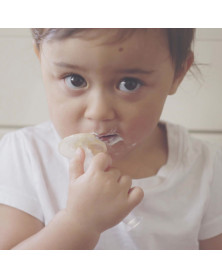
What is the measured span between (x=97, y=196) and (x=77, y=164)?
0.13 feet

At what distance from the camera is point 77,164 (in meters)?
0.35

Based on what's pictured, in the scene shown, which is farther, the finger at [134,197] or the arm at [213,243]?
the arm at [213,243]

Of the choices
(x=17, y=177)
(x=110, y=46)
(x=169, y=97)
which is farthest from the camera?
(x=169, y=97)

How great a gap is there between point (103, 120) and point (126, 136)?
0.16 ft

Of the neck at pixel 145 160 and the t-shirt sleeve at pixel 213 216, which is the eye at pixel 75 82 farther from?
the t-shirt sleeve at pixel 213 216

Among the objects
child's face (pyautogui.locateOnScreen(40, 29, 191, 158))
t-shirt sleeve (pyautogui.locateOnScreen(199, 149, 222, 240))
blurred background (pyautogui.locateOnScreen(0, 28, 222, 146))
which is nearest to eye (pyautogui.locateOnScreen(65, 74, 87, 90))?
child's face (pyautogui.locateOnScreen(40, 29, 191, 158))

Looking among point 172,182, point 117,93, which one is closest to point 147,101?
point 117,93

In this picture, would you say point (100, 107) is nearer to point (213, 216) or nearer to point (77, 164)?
point (77, 164)

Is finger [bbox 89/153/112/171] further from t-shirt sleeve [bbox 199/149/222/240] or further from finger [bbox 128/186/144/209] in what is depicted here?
t-shirt sleeve [bbox 199/149/222/240]

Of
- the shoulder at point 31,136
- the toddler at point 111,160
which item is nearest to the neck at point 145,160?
the toddler at point 111,160

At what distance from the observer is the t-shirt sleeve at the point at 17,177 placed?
0.43 m

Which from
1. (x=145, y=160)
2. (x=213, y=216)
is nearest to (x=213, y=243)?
(x=213, y=216)

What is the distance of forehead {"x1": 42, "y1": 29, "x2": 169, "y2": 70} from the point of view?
0.32 meters
